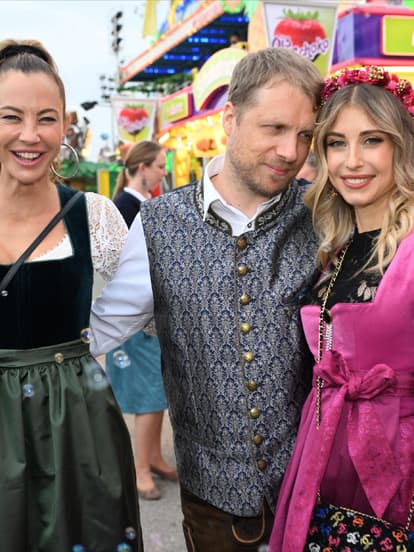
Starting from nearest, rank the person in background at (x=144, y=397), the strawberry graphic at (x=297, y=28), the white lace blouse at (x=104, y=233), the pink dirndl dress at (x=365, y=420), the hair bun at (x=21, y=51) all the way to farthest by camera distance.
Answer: the pink dirndl dress at (x=365, y=420)
the hair bun at (x=21, y=51)
the white lace blouse at (x=104, y=233)
the person in background at (x=144, y=397)
the strawberry graphic at (x=297, y=28)

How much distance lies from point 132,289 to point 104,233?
0.59 feet

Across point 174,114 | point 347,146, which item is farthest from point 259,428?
point 174,114

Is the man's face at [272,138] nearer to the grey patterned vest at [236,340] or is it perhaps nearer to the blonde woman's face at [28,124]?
the grey patterned vest at [236,340]

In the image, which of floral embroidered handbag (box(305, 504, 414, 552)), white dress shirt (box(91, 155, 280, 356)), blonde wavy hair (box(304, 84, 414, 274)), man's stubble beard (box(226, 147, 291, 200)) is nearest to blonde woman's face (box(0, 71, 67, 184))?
white dress shirt (box(91, 155, 280, 356))

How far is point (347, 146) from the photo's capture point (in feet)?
5.59

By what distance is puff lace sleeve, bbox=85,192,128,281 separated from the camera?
68.7 inches

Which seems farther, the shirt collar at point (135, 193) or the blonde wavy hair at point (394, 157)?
the shirt collar at point (135, 193)

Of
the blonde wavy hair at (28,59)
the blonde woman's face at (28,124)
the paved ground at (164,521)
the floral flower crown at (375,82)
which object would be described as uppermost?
the blonde wavy hair at (28,59)

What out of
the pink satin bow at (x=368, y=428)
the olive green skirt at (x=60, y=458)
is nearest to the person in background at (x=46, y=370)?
the olive green skirt at (x=60, y=458)

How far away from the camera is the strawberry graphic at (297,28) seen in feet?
18.1

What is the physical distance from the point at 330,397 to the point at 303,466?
18cm

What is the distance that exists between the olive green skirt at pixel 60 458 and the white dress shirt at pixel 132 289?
28 centimetres

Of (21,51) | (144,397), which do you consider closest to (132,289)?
(21,51)

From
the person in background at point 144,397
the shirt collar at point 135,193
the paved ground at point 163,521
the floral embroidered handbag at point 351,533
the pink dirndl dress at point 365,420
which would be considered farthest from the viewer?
the shirt collar at point 135,193
